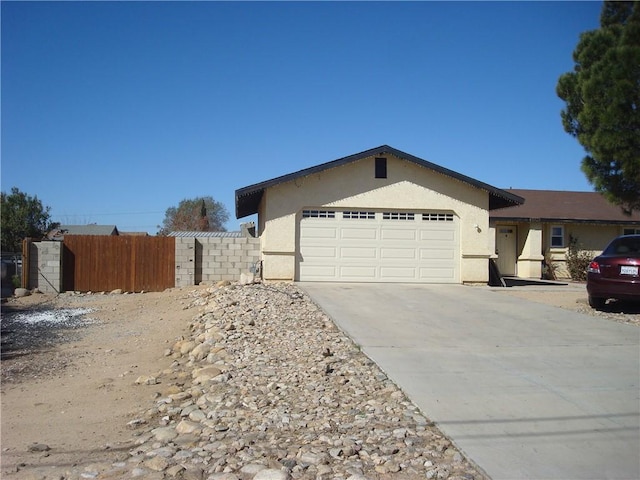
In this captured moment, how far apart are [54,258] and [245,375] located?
13.9 meters

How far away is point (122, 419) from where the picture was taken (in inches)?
255

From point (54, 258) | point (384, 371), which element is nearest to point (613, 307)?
point (384, 371)

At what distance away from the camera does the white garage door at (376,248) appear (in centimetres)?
1730

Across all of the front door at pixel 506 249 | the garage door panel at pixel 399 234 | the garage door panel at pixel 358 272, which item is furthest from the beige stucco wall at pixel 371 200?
the front door at pixel 506 249

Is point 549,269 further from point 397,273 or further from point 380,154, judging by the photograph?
point 380,154

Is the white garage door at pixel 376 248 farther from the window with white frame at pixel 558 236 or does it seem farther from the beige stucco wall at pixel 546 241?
the window with white frame at pixel 558 236

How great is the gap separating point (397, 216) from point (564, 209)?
12167mm

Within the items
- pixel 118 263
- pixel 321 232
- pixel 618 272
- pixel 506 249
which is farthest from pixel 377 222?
pixel 506 249

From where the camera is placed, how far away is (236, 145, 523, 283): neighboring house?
17.1m

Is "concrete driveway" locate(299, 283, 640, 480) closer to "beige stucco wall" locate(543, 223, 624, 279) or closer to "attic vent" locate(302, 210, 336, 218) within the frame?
"attic vent" locate(302, 210, 336, 218)

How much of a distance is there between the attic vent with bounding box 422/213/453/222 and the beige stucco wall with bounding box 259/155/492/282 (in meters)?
0.22

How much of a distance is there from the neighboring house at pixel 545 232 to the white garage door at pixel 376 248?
7.45 meters

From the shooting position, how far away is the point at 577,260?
24594 mm

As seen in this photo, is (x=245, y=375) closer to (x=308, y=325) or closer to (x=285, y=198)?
(x=308, y=325)
